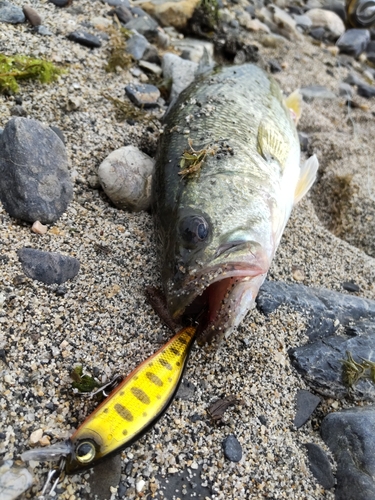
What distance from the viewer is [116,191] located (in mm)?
3594

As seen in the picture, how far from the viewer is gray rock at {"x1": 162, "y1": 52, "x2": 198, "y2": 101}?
16.6 feet

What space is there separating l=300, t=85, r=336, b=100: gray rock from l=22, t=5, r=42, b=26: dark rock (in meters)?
3.94

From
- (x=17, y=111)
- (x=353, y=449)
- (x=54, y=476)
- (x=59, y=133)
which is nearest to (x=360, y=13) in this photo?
(x=59, y=133)

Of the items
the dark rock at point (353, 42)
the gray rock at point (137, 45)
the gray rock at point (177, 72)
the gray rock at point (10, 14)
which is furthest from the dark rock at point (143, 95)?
the dark rock at point (353, 42)

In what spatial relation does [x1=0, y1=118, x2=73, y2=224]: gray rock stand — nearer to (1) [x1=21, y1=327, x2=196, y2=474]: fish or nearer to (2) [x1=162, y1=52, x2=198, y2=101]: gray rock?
(1) [x1=21, y1=327, x2=196, y2=474]: fish

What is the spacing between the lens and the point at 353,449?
2631 mm

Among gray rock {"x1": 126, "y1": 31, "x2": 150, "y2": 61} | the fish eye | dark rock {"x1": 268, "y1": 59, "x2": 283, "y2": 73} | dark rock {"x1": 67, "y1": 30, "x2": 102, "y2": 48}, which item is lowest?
dark rock {"x1": 268, "y1": 59, "x2": 283, "y2": 73}

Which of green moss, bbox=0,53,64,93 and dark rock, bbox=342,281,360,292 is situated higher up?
green moss, bbox=0,53,64,93

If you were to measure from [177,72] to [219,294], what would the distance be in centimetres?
340

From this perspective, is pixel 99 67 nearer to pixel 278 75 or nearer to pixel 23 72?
pixel 23 72

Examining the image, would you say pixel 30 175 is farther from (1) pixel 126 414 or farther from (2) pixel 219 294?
(1) pixel 126 414

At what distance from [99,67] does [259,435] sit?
13.6 ft

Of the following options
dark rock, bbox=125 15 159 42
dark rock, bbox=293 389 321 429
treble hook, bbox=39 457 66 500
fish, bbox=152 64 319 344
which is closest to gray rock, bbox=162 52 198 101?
dark rock, bbox=125 15 159 42

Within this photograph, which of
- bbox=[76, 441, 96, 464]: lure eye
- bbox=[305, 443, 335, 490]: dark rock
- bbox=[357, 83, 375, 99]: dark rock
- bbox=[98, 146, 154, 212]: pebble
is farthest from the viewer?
bbox=[357, 83, 375, 99]: dark rock
